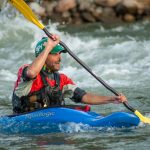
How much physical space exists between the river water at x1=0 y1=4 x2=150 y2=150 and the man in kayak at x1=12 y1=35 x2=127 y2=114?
0.32m

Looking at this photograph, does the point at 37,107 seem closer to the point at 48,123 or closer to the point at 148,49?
the point at 48,123

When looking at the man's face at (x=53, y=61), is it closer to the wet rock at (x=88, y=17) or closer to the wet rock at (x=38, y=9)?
the wet rock at (x=88, y=17)

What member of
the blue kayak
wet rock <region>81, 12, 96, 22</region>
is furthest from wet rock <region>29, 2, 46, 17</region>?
the blue kayak

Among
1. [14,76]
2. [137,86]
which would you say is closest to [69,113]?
[137,86]

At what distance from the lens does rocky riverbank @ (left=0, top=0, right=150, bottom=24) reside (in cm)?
1623

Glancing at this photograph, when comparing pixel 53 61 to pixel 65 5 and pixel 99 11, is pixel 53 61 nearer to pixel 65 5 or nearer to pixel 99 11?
pixel 99 11

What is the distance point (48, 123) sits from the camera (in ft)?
20.8

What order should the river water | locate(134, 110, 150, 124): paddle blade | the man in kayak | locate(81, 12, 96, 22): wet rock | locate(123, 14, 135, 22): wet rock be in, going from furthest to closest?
locate(81, 12, 96, 22): wet rock, locate(123, 14, 135, 22): wet rock, locate(134, 110, 150, 124): paddle blade, the man in kayak, the river water

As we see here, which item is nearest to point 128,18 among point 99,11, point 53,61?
point 99,11

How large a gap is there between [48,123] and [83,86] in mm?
3710

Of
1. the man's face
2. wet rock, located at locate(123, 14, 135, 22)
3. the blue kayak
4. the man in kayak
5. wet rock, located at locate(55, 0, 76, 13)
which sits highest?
wet rock, located at locate(55, 0, 76, 13)

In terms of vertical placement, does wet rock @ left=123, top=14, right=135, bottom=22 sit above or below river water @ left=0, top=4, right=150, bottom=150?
above

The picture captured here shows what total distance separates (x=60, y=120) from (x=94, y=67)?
209 inches

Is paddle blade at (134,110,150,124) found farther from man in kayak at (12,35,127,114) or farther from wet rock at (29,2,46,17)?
wet rock at (29,2,46,17)
